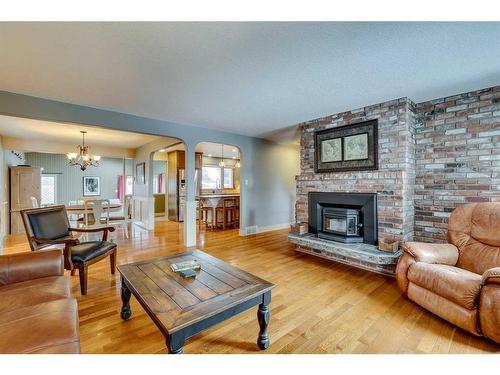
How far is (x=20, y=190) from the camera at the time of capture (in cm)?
564

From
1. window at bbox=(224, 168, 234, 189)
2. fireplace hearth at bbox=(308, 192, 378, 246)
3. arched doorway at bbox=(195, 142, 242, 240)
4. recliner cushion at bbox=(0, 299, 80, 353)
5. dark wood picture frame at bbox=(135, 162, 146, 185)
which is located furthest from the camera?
window at bbox=(224, 168, 234, 189)

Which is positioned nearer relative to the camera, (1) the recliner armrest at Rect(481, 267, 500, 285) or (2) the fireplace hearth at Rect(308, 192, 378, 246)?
(1) the recliner armrest at Rect(481, 267, 500, 285)

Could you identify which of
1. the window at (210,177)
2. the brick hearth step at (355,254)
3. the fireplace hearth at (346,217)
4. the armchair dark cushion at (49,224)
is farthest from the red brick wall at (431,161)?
the window at (210,177)

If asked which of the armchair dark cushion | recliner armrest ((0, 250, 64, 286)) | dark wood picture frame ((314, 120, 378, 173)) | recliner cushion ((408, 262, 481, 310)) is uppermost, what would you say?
dark wood picture frame ((314, 120, 378, 173))

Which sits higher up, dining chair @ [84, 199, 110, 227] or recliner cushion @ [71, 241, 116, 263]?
dining chair @ [84, 199, 110, 227]

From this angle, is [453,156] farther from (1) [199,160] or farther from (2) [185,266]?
(1) [199,160]

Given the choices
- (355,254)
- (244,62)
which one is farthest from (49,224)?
(355,254)

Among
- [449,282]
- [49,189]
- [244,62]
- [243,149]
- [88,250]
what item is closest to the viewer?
[449,282]

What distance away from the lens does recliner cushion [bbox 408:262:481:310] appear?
176 centimetres

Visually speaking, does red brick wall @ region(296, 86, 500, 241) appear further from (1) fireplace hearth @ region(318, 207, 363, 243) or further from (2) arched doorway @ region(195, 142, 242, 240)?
(2) arched doorway @ region(195, 142, 242, 240)

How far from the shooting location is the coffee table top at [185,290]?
128 centimetres

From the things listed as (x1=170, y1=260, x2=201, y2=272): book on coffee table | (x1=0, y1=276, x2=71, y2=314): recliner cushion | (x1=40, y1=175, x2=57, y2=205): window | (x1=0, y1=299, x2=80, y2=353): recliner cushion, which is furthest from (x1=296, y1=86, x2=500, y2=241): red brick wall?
(x1=40, y1=175, x2=57, y2=205): window

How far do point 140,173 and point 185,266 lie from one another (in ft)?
17.8
